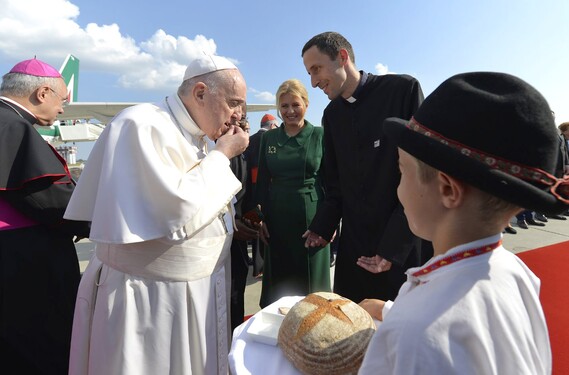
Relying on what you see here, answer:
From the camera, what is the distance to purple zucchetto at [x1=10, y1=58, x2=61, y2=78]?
2416 millimetres

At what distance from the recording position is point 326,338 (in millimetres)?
1222

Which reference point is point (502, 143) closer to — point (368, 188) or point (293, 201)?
point (368, 188)

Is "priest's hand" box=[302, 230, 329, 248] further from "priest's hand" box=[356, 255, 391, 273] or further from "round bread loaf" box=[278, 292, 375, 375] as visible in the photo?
"round bread loaf" box=[278, 292, 375, 375]

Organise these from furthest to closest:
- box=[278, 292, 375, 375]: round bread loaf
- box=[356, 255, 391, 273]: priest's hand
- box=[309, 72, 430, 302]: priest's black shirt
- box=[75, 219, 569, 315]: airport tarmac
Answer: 1. box=[75, 219, 569, 315]: airport tarmac
2. box=[309, 72, 430, 302]: priest's black shirt
3. box=[356, 255, 391, 273]: priest's hand
4. box=[278, 292, 375, 375]: round bread loaf

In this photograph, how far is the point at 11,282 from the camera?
2082 mm

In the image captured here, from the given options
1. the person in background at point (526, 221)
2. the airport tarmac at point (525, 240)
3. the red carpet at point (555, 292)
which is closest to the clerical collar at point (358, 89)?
the red carpet at point (555, 292)

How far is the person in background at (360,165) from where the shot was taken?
2.08 meters

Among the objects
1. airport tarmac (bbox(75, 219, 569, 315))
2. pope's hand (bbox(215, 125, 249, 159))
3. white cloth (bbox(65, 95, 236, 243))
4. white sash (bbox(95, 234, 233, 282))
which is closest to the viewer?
white cloth (bbox(65, 95, 236, 243))

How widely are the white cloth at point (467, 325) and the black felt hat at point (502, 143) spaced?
14cm

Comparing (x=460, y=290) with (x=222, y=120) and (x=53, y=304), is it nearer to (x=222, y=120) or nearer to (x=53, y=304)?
(x=222, y=120)

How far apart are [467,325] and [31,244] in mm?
2401

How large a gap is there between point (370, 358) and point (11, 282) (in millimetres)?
2235

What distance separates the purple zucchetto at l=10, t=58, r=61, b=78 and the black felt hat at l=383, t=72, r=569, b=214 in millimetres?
2658

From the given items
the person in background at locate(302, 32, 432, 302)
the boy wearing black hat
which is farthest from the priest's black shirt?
the boy wearing black hat
